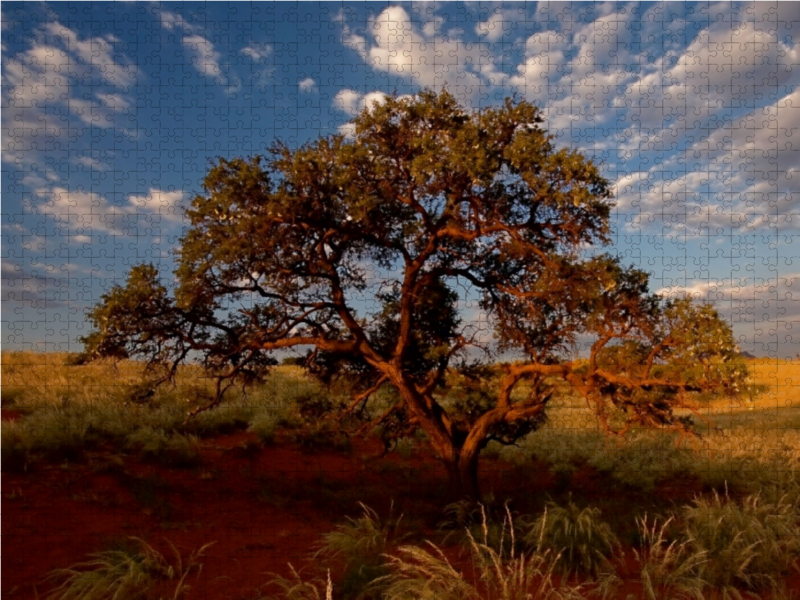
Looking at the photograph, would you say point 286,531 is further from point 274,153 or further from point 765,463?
point 765,463

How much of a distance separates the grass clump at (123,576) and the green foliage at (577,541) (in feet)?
15.0

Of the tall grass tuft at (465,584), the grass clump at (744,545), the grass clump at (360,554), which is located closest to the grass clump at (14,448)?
the grass clump at (360,554)

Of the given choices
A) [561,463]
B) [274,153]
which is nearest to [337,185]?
[274,153]

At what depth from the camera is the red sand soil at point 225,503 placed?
27.0 feet

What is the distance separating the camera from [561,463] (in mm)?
19141

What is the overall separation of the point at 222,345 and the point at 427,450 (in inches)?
440

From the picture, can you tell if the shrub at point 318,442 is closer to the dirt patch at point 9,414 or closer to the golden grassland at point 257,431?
the golden grassland at point 257,431

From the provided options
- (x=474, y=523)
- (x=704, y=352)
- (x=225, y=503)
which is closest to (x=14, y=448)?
(x=225, y=503)

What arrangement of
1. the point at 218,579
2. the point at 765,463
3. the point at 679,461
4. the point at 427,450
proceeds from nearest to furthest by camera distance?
the point at 218,579
the point at 765,463
the point at 679,461
the point at 427,450

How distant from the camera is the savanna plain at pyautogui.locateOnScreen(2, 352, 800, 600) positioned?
7.07 m

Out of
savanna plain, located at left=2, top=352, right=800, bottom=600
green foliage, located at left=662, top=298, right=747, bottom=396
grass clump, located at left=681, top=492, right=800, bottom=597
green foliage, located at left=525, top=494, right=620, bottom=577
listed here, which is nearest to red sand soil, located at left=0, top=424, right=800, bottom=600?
savanna plain, located at left=2, top=352, right=800, bottom=600

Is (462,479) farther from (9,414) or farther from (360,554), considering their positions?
(9,414)

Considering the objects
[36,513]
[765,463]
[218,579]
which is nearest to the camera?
[218,579]

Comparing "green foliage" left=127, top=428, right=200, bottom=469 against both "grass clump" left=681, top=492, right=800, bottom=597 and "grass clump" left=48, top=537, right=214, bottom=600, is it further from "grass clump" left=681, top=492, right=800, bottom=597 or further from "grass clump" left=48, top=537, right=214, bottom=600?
"grass clump" left=681, top=492, right=800, bottom=597
